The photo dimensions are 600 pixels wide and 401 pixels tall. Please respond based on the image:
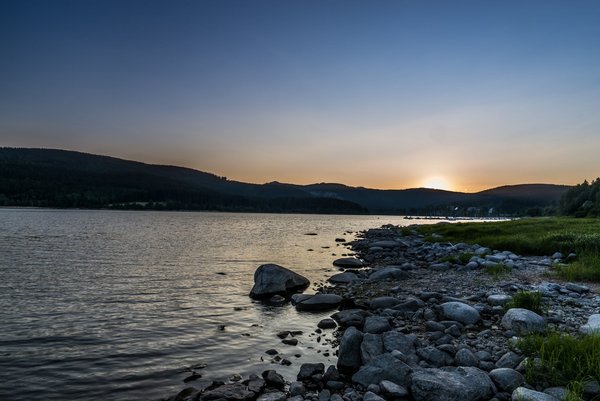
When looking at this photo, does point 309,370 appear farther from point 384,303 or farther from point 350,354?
point 384,303

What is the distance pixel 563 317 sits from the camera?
11961 mm

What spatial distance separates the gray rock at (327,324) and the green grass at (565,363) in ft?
24.6

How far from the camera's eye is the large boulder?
68.4 feet

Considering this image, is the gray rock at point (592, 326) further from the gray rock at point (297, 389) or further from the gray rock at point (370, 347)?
the gray rock at point (297, 389)

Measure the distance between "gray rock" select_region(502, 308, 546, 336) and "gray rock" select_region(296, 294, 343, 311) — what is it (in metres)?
8.08

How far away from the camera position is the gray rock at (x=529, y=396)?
7023 mm

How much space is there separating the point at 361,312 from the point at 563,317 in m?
6.95

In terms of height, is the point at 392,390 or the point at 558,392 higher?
the point at 558,392

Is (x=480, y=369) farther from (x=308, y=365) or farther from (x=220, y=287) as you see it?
(x=220, y=287)

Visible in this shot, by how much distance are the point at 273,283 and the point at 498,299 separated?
11.4 m

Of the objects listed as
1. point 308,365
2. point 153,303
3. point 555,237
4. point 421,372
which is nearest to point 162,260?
point 153,303

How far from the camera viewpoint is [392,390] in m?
8.42

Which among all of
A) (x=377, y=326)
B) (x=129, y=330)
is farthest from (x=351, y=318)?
(x=129, y=330)

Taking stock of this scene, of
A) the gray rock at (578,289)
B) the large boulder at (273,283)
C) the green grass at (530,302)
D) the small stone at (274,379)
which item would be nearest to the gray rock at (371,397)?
the small stone at (274,379)
